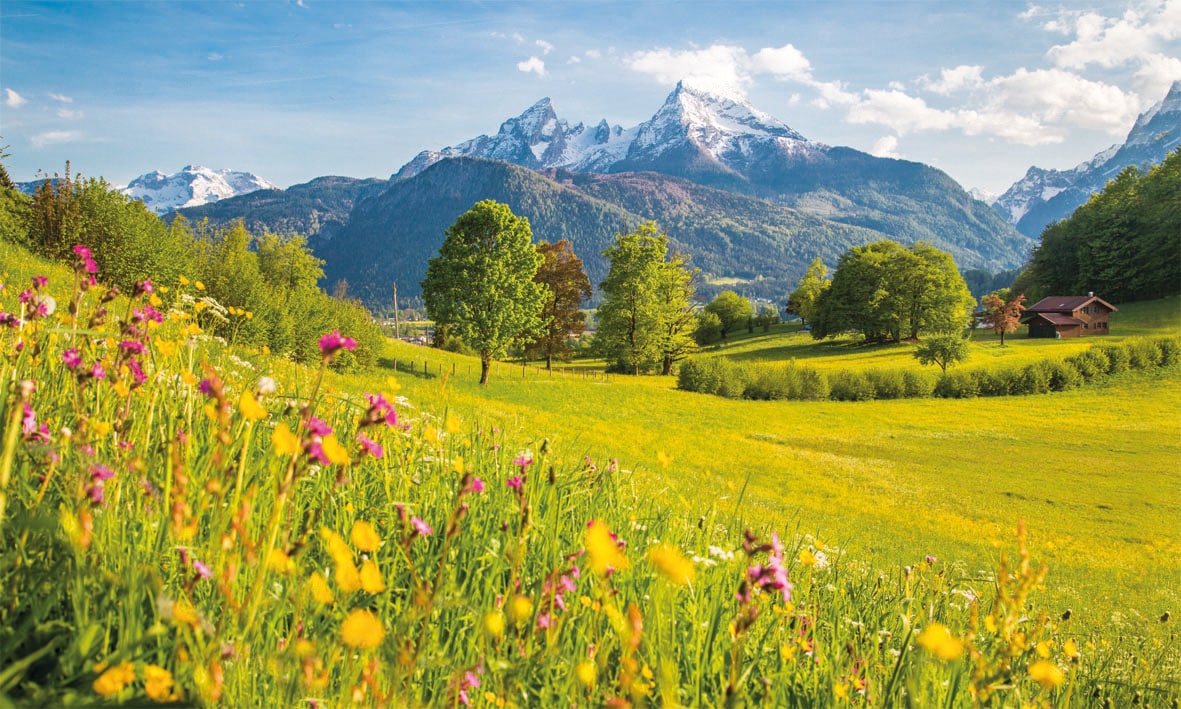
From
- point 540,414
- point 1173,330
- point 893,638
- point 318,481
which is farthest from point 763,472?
point 1173,330

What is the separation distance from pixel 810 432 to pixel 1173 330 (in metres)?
45.6

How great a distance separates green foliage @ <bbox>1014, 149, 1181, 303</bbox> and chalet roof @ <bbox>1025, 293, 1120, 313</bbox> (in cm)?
549

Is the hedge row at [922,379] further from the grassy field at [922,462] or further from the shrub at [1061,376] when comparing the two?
the grassy field at [922,462]

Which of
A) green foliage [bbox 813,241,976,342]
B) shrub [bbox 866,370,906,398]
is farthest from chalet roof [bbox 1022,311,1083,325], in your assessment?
shrub [bbox 866,370,906,398]

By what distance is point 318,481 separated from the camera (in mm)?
2340

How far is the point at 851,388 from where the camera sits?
4622cm

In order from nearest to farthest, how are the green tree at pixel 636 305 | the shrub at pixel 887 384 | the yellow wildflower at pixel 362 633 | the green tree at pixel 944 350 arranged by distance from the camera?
the yellow wildflower at pixel 362 633, the shrub at pixel 887 384, the green tree at pixel 944 350, the green tree at pixel 636 305

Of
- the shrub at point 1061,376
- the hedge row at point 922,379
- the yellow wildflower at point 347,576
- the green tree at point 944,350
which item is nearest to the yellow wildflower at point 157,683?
the yellow wildflower at point 347,576

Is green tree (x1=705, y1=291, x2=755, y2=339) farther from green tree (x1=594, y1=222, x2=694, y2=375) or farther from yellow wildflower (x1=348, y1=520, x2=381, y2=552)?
yellow wildflower (x1=348, y1=520, x2=381, y2=552)

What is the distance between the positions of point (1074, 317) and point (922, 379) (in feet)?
102

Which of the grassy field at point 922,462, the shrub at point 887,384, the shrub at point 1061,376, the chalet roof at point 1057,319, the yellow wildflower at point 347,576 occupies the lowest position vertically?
the grassy field at point 922,462

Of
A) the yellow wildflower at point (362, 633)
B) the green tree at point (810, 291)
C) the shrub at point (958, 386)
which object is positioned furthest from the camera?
the green tree at point (810, 291)

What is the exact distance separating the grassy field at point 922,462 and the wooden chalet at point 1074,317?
2092cm

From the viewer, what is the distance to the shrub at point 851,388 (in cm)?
4603
